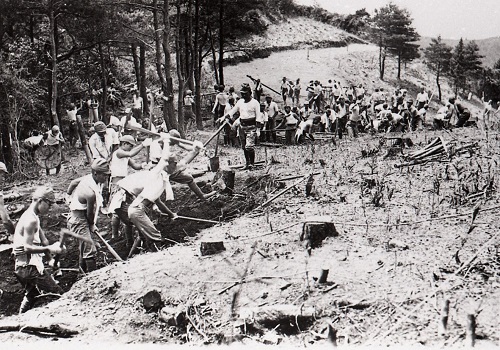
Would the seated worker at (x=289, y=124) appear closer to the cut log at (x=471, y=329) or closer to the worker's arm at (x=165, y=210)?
the worker's arm at (x=165, y=210)

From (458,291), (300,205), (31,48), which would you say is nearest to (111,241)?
(300,205)

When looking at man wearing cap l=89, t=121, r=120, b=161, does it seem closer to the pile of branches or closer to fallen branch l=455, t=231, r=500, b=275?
the pile of branches

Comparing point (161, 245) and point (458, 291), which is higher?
point (458, 291)

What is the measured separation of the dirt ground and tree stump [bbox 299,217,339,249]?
0.09 metres

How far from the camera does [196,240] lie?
25.1 feet

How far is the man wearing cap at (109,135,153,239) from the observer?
788 cm

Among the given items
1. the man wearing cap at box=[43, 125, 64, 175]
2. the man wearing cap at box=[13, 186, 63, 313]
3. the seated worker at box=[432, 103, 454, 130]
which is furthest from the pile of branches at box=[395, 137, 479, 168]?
the man wearing cap at box=[43, 125, 64, 175]

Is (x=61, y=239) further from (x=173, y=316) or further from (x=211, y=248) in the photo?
(x=173, y=316)

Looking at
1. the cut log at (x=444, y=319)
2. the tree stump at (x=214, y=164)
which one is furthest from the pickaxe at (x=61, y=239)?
the cut log at (x=444, y=319)

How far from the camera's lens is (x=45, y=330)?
5.32 metres

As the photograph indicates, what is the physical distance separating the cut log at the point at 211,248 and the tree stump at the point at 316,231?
3.59 feet

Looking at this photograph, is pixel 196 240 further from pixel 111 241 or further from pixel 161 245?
pixel 111 241

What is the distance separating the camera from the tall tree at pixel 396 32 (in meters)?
27.4

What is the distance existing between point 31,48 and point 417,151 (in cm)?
1284
